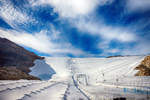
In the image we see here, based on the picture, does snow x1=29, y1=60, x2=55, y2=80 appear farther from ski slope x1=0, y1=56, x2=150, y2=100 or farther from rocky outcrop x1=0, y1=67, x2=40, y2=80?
ski slope x1=0, y1=56, x2=150, y2=100

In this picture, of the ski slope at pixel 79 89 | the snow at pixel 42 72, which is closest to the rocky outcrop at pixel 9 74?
the ski slope at pixel 79 89

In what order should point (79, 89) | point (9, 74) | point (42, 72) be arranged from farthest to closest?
point (42, 72) → point (9, 74) → point (79, 89)

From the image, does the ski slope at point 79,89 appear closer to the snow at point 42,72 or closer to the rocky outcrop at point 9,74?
the rocky outcrop at point 9,74

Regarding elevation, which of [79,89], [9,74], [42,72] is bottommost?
[42,72]

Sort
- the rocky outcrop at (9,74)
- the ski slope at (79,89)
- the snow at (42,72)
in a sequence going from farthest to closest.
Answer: the snow at (42,72) → the rocky outcrop at (9,74) → the ski slope at (79,89)

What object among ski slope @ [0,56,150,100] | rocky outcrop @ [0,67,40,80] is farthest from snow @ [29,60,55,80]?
ski slope @ [0,56,150,100]

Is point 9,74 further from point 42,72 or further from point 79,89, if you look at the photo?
point 42,72

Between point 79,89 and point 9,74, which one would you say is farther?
point 9,74

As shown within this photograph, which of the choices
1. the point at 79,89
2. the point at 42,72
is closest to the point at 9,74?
the point at 79,89

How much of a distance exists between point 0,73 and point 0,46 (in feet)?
59.5

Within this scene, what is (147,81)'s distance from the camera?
23.9 feet

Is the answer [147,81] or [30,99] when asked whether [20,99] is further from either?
[147,81]

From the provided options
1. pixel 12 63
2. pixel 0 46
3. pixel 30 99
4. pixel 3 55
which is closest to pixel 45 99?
pixel 30 99

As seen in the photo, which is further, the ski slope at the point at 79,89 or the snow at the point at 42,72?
→ the snow at the point at 42,72
